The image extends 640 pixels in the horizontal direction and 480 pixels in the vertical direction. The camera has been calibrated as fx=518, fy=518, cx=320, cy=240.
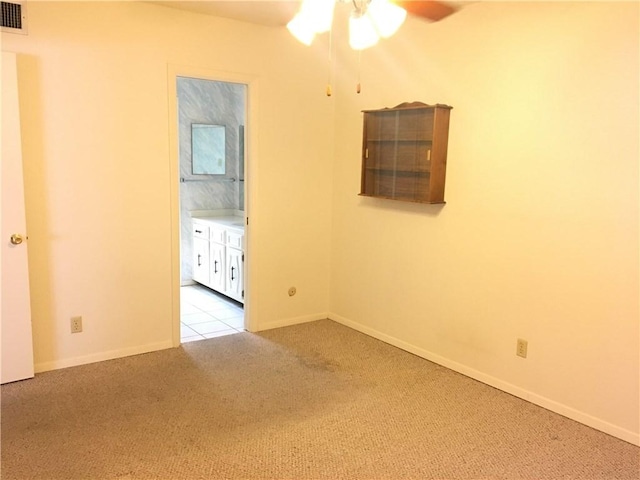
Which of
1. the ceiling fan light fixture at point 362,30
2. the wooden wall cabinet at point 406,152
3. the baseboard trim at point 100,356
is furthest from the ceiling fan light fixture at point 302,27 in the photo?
the baseboard trim at point 100,356

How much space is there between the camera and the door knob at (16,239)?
312 cm

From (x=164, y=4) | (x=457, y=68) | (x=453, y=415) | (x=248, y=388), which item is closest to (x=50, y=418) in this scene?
(x=248, y=388)

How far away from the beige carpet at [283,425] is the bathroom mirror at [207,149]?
2692 millimetres

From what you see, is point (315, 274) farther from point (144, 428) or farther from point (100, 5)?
point (100, 5)

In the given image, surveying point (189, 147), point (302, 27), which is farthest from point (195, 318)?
point (302, 27)

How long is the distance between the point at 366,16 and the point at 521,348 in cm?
221

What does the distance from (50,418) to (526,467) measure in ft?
8.13

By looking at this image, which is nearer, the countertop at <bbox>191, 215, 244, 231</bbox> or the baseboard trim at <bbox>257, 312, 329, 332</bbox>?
the baseboard trim at <bbox>257, 312, 329, 332</bbox>

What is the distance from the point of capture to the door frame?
12.1 feet

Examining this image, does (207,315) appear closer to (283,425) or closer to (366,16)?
(283,425)

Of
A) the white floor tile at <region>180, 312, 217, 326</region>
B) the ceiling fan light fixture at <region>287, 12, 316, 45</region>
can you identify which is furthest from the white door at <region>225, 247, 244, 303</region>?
the ceiling fan light fixture at <region>287, 12, 316, 45</region>

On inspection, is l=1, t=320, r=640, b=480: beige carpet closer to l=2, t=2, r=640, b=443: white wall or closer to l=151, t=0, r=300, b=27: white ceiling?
l=2, t=2, r=640, b=443: white wall

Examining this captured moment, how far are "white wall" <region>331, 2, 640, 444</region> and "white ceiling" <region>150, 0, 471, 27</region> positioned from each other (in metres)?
0.57

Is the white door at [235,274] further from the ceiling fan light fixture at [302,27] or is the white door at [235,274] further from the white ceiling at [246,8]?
the ceiling fan light fixture at [302,27]
